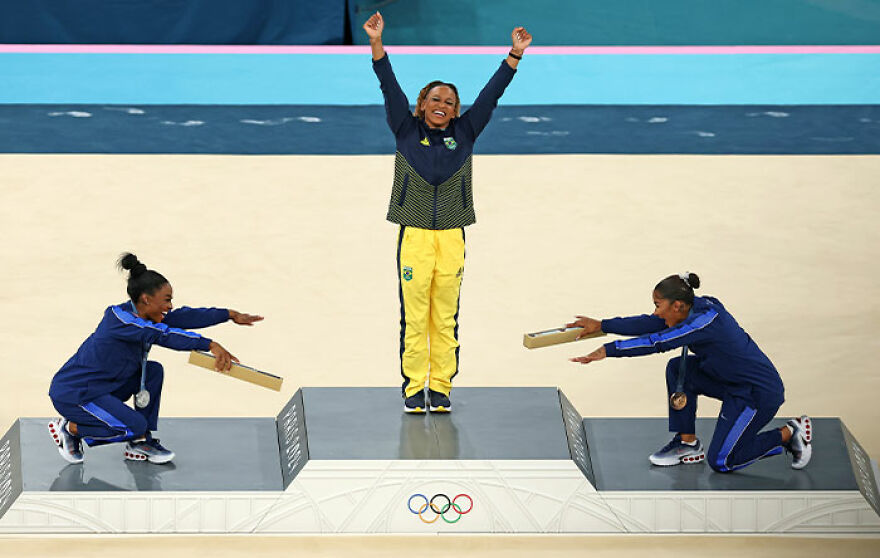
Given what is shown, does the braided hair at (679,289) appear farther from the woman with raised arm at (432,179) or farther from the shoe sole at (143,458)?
the shoe sole at (143,458)

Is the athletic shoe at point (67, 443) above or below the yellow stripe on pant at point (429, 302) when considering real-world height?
below

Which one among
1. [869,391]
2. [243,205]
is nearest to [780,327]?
[869,391]

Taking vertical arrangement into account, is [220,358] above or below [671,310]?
below

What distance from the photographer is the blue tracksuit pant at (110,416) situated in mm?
5668

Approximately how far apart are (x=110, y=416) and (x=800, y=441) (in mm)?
2753

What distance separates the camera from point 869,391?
7203 millimetres

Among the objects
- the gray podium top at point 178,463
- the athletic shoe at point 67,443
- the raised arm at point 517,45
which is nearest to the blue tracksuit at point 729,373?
the raised arm at point 517,45

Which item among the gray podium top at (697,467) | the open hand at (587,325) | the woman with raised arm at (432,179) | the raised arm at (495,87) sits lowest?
the gray podium top at (697,467)

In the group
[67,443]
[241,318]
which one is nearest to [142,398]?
[67,443]

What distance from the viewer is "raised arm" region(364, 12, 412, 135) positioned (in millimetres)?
5719

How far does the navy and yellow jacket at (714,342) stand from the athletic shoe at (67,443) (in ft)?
7.05

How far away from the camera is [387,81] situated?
226 inches

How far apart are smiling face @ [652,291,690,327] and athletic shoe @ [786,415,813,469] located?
669 millimetres

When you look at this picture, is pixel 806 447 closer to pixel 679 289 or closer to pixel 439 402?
pixel 679 289
